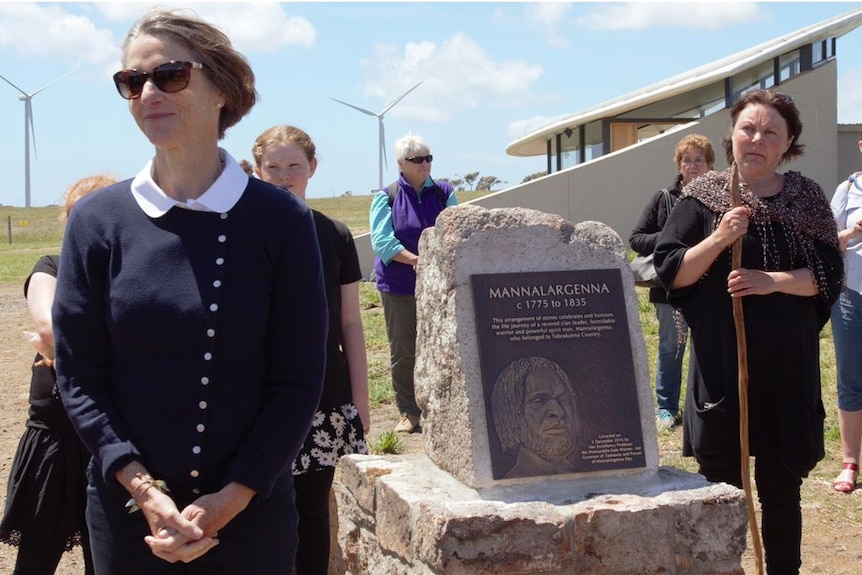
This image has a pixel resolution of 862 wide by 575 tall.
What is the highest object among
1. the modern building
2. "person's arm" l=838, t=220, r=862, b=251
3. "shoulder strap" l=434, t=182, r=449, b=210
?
the modern building

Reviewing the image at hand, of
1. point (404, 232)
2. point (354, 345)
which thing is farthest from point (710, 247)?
point (404, 232)

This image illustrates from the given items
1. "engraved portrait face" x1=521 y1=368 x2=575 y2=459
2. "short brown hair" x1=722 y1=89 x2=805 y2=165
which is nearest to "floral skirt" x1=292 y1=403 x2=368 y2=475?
"engraved portrait face" x1=521 y1=368 x2=575 y2=459

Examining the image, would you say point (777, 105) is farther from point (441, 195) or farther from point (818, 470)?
point (441, 195)

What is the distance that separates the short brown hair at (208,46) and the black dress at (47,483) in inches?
57.2

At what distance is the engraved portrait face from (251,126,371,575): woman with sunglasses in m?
0.68

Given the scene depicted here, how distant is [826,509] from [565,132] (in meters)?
21.2

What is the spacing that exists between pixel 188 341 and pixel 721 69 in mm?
19155

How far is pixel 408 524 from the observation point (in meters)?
3.45

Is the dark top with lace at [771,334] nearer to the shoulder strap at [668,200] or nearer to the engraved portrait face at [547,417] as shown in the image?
the engraved portrait face at [547,417]

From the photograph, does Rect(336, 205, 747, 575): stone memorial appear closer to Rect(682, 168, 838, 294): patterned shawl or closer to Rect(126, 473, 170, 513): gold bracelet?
Rect(682, 168, 838, 294): patterned shawl

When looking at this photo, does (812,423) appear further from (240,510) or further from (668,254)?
(240,510)

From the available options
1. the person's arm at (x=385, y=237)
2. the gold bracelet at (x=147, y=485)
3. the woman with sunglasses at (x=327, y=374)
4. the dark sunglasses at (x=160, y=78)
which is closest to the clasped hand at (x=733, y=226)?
the woman with sunglasses at (x=327, y=374)

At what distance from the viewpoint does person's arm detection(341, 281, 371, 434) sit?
3.90 m

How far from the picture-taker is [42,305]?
344cm
